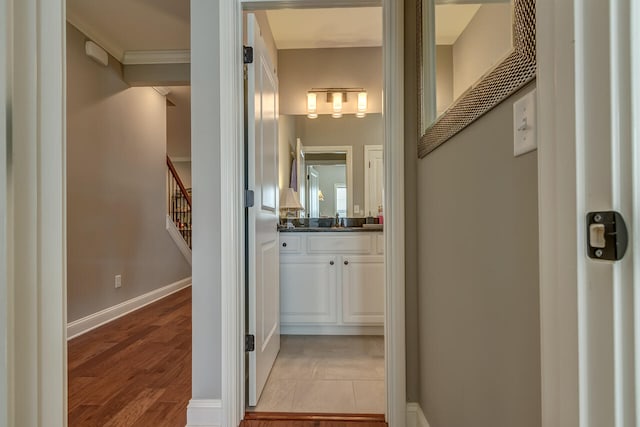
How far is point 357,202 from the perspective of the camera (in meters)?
3.54

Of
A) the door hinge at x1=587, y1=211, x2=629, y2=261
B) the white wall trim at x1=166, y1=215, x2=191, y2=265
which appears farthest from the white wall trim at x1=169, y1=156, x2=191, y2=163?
the door hinge at x1=587, y1=211, x2=629, y2=261

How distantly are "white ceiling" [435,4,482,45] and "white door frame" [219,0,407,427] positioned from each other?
1.08 feet

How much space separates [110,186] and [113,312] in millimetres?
1212

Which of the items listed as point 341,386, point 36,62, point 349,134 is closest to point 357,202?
point 349,134

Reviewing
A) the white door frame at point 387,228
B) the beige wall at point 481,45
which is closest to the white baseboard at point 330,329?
the white door frame at point 387,228

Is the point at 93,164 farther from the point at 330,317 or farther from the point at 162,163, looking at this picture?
the point at 330,317

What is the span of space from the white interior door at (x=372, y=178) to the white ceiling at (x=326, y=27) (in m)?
1.02

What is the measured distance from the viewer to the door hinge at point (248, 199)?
1.69 m

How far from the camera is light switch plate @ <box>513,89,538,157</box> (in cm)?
60

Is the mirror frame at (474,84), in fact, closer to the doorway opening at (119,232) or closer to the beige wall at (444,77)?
the beige wall at (444,77)

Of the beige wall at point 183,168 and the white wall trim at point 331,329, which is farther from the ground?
the beige wall at point 183,168

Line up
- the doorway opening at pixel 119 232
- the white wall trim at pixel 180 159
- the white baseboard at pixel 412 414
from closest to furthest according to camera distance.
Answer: the white baseboard at pixel 412 414 → the doorway opening at pixel 119 232 → the white wall trim at pixel 180 159

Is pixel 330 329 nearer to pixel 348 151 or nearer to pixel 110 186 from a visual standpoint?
pixel 348 151

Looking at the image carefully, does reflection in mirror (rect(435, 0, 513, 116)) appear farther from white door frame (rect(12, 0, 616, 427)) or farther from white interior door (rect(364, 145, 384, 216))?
white interior door (rect(364, 145, 384, 216))
